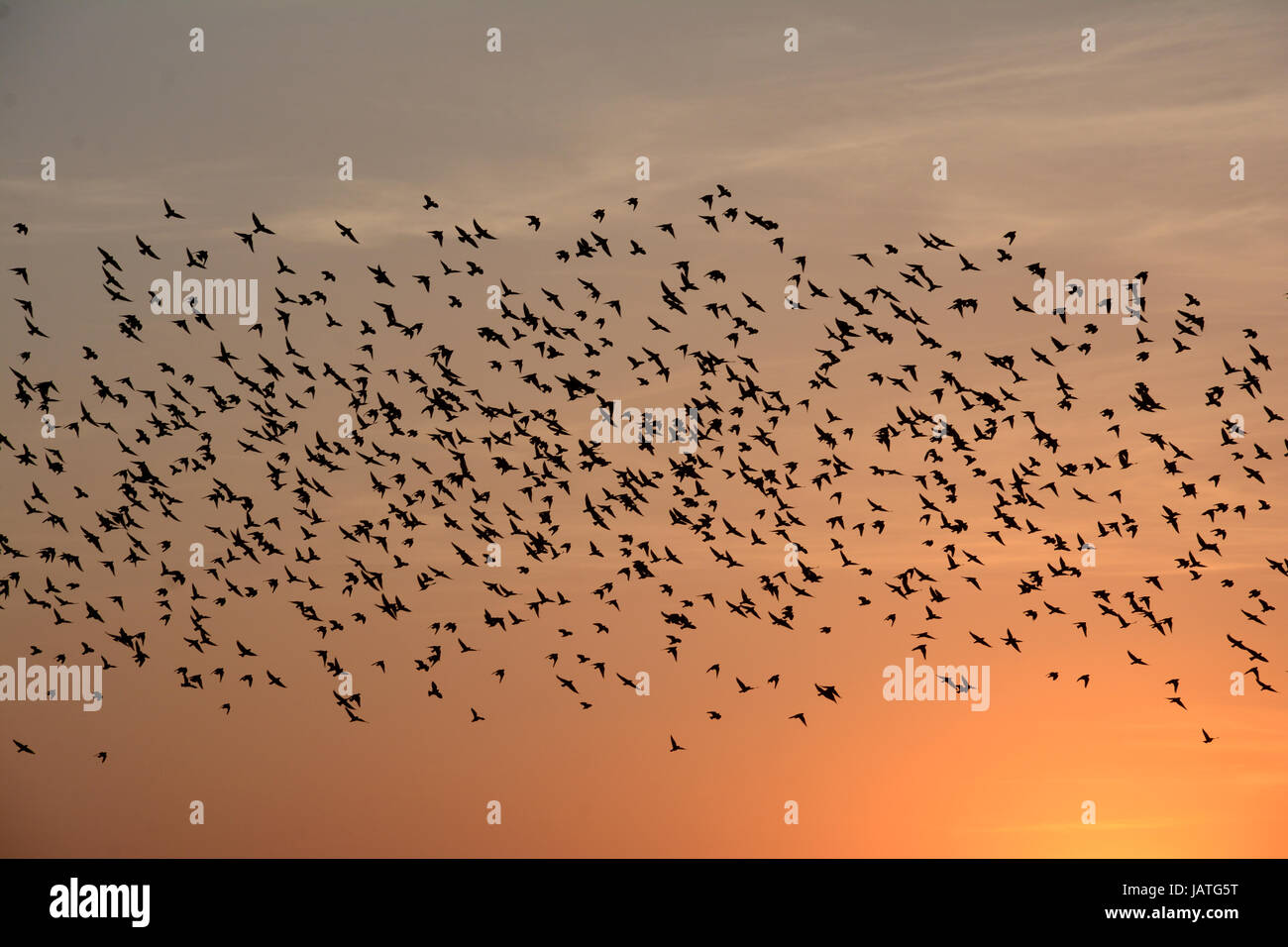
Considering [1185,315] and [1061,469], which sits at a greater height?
[1185,315]

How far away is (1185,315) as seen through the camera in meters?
49.1
